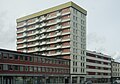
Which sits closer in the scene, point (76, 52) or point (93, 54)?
point (76, 52)

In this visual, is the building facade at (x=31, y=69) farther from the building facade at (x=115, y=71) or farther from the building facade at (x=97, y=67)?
the building facade at (x=115, y=71)

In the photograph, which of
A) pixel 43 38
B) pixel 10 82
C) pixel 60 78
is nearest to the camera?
pixel 10 82

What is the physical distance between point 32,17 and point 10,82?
54348mm

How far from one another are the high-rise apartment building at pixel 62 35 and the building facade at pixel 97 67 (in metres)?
7.06

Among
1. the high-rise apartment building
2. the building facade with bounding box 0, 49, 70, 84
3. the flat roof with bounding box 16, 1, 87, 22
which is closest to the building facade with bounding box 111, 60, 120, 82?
the high-rise apartment building

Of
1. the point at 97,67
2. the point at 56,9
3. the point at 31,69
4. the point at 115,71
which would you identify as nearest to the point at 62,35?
the point at 56,9

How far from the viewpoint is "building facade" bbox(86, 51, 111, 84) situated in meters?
105

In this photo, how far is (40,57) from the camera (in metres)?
71.8

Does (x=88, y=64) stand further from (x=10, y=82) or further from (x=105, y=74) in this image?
(x=10, y=82)

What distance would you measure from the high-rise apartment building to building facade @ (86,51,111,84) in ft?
23.2

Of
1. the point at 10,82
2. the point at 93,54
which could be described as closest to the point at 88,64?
the point at 93,54

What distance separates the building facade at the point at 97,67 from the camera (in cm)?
10469

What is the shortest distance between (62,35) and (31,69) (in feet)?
93.8

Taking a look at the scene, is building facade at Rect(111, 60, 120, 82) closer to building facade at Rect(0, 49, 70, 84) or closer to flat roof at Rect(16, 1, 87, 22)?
flat roof at Rect(16, 1, 87, 22)
